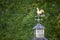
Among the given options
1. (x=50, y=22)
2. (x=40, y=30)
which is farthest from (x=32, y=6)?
(x=40, y=30)

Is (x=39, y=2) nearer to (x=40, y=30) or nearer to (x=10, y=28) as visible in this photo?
(x=10, y=28)

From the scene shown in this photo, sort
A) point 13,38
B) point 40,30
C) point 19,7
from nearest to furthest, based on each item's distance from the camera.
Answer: point 40,30 < point 13,38 < point 19,7

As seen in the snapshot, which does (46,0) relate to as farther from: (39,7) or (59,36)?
(59,36)

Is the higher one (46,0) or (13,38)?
(46,0)

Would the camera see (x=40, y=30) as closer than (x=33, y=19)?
Yes

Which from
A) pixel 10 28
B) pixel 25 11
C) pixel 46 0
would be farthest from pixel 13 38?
pixel 46 0

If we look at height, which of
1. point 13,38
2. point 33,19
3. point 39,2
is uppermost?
point 39,2

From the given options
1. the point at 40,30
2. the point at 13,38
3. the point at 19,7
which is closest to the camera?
the point at 40,30
